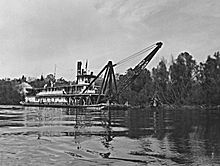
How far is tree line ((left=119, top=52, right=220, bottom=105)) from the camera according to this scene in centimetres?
10125

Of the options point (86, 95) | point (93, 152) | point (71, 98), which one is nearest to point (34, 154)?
point (93, 152)

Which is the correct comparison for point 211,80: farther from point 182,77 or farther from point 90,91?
point 90,91

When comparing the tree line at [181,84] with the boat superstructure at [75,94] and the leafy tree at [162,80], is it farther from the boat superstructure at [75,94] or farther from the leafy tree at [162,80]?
the boat superstructure at [75,94]

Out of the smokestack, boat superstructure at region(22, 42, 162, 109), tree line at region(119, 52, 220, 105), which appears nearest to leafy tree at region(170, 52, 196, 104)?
tree line at region(119, 52, 220, 105)

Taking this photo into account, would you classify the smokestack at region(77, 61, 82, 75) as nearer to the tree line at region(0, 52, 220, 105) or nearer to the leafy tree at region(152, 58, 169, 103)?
the tree line at region(0, 52, 220, 105)

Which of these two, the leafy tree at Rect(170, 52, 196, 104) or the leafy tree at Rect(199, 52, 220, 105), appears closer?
the leafy tree at Rect(199, 52, 220, 105)

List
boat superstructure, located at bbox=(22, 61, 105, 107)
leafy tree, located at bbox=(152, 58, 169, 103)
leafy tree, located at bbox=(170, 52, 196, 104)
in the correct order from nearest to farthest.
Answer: boat superstructure, located at bbox=(22, 61, 105, 107), leafy tree, located at bbox=(170, 52, 196, 104), leafy tree, located at bbox=(152, 58, 169, 103)

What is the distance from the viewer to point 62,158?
565 inches

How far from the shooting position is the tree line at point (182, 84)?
332 feet

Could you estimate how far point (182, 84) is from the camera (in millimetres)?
111438

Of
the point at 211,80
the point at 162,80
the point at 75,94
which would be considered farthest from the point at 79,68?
the point at 211,80

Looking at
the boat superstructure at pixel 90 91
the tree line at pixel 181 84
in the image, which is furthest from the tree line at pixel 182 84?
the boat superstructure at pixel 90 91

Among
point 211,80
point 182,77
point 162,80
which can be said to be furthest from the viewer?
point 162,80

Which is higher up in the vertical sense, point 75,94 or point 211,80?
point 211,80
